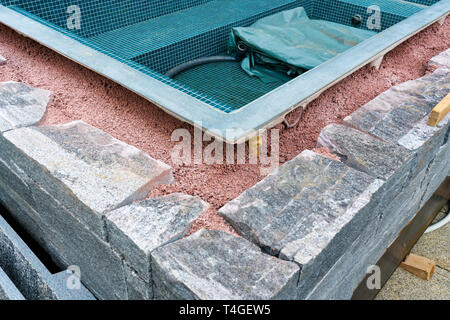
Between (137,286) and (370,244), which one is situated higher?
(137,286)

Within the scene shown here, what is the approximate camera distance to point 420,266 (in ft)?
9.36

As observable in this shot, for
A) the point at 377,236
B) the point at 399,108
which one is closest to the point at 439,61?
the point at 399,108

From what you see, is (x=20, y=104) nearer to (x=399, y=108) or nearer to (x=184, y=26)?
(x=399, y=108)

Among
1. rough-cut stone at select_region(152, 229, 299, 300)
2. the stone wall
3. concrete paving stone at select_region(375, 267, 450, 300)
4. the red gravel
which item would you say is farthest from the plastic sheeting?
rough-cut stone at select_region(152, 229, 299, 300)

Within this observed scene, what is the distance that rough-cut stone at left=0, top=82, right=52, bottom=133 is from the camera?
2.10 meters

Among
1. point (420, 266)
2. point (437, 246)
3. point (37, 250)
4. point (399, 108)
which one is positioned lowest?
point (437, 246)

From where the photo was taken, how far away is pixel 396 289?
2.81m

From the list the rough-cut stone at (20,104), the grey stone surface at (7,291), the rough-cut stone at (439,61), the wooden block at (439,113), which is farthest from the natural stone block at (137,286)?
the rough-cut stone at (439,61)

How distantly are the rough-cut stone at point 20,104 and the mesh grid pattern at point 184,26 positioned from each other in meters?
1.23

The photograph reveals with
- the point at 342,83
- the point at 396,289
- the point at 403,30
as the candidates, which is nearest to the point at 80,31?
the point at 342,83

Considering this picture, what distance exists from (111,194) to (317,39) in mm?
3454

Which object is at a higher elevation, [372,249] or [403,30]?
[403,30]

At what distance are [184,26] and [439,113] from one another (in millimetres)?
3181

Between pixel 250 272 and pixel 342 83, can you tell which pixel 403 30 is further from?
pixel 250 272
